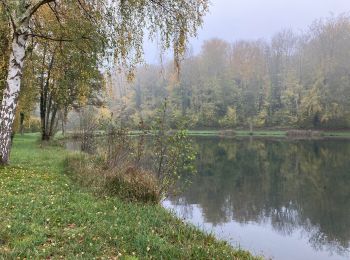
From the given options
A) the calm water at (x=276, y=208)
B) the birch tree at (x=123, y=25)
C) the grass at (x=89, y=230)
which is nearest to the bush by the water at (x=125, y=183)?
the grass at (x=89, y=230)

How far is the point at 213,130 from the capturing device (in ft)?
261

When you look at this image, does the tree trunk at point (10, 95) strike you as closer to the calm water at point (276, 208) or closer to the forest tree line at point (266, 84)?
the calm water at point (276, 208)

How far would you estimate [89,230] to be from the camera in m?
6.79

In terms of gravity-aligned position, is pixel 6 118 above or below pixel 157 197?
above

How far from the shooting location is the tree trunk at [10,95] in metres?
12.4

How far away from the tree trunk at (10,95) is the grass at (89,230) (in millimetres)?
2810

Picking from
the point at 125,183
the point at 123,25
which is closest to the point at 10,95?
the point at 123,25

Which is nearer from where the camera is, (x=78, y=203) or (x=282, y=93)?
(x=78, y=203)

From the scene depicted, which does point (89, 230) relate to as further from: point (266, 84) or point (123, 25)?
point (266, 84)

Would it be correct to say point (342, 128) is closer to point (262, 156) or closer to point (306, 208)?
point (262, 156)

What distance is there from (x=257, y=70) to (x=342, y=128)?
2558 centimetres

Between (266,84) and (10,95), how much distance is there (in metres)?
71.9

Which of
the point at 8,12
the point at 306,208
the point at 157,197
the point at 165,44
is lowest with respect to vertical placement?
the point at 306,208

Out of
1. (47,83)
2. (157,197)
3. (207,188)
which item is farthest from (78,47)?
(47,83)
